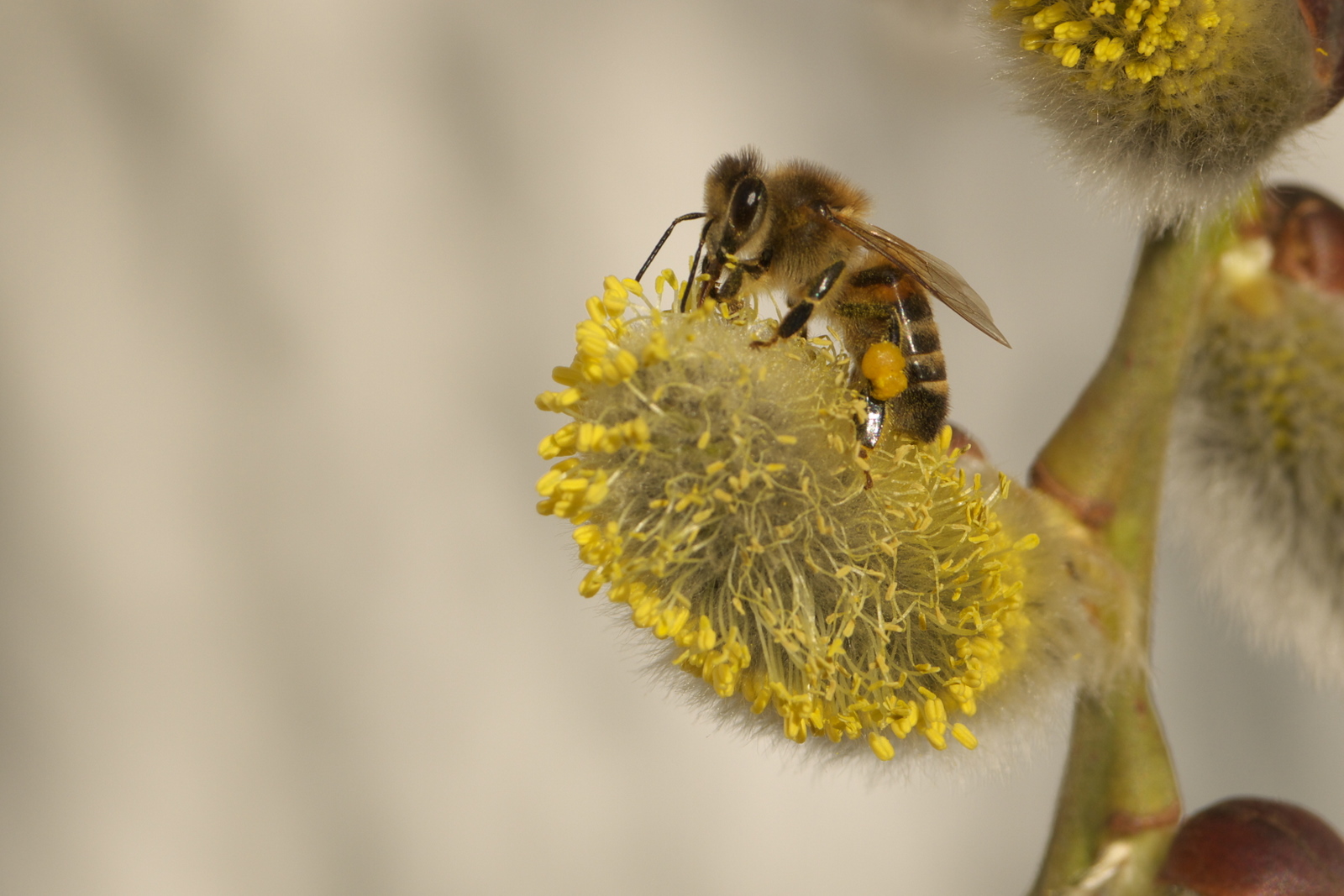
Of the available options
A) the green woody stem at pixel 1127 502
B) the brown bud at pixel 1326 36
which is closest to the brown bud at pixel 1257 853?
the green woody stem at pixel 1127 502

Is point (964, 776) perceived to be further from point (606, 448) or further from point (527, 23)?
point (527, 23)

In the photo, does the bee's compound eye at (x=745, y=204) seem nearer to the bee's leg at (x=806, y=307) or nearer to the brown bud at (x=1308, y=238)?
the bee's leg at (x=806, y=307)

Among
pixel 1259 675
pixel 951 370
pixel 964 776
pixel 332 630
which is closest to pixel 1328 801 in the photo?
pixel 1259 675

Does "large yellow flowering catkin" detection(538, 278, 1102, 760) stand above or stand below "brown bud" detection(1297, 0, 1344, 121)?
below

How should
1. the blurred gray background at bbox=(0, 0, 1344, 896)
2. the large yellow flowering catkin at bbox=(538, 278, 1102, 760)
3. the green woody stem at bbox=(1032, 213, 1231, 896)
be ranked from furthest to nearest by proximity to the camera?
the blurred gray background at bbox=(0, 0, 1344, 896)
the green woody stem at bbox=(1032, 213, 1231, 896)
the large yellow flowering catkin at bbox=(538, 278, 1102, 760)

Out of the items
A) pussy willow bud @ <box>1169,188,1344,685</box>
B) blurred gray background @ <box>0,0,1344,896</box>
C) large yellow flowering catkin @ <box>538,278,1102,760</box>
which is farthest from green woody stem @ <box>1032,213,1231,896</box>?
blurred gray background @ <box>0,0,1344,896</box>

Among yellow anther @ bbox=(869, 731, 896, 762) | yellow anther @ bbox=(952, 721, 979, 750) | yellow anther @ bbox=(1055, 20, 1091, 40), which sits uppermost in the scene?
yellow anther @ bbox=(1055, 20, 1091, 40)

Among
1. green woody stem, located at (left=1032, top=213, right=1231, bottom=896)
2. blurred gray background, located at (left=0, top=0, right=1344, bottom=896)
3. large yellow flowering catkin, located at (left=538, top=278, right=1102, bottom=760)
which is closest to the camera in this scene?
large yellow flowering catkin, located at (left=538, top=278, right=1102, bottom=760)

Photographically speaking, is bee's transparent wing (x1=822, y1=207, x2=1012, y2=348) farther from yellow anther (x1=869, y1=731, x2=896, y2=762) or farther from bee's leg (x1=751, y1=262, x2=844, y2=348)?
yellow anther (x1=869, y1=731, x2=896, y2=762)

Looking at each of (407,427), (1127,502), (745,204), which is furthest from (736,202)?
(407,427)
